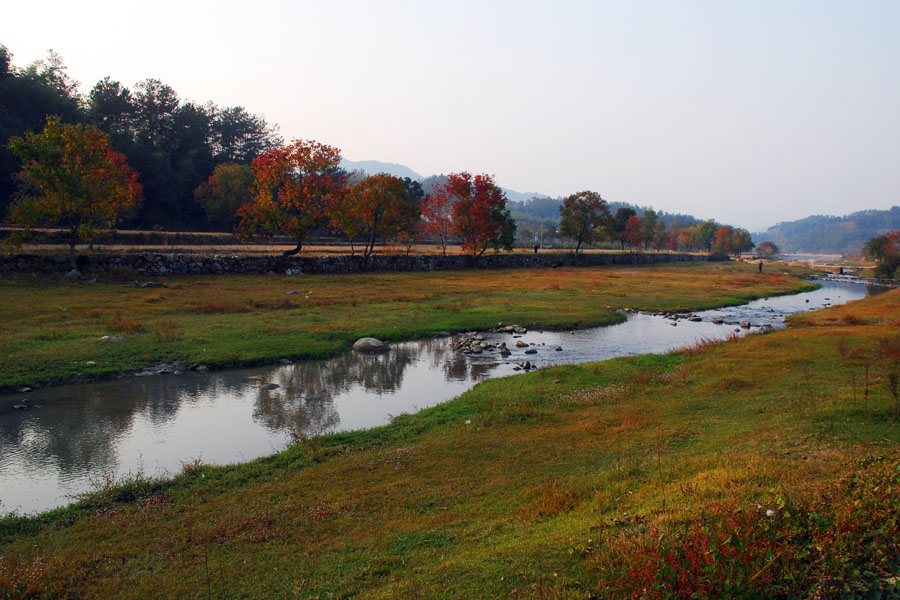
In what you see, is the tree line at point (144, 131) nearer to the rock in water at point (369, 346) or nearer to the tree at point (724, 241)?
the rock in water at point (369, 346)

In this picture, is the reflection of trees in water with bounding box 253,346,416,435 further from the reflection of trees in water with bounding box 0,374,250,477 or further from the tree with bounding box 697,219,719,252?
the tree with bounding box 697,219,719,252

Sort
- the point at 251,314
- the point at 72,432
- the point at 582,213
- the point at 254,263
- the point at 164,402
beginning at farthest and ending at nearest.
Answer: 1. the point at 582,213
2. the point at 254,263
3. the point at 251,314
4. the point at 164,402
5. the point at 72,432

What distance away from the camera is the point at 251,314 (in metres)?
26.9

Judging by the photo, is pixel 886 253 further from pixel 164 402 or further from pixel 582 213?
pixel 164 402

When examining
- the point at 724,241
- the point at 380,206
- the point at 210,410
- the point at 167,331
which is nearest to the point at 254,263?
the point at 380,206

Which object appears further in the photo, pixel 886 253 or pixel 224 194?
pixel 886 253

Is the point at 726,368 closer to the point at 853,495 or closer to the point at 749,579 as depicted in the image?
the point at 853,495

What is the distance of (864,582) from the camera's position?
4.59 metres

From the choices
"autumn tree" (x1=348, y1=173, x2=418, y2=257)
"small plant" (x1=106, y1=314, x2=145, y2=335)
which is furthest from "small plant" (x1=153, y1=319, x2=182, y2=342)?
"autumn tree" (x1=348, y1=173, x2=418, y2=257)

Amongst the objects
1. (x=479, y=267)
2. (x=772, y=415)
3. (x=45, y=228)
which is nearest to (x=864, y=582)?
(x=772, y=415)

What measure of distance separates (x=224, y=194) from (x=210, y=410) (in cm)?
5897

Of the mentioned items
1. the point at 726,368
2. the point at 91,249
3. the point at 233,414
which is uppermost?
the point at 91,249

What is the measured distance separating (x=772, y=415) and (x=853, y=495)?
18.7 feet

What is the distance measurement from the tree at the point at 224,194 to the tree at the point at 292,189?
759 inches
